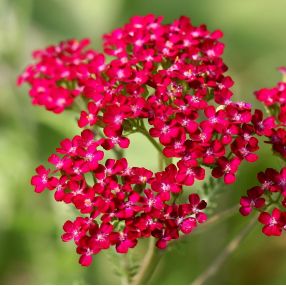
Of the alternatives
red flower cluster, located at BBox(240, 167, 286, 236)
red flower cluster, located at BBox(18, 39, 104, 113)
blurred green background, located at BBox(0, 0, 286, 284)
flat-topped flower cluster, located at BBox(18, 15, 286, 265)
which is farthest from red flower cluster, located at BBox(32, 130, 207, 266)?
blurred green background, located at BBox(0, 0, 286, 284)

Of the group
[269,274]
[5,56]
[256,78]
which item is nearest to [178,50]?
[5,56]

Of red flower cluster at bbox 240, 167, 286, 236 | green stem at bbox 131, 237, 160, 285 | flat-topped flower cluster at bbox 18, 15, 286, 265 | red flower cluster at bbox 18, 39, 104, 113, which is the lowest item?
green stem at bbox 131, 237, 160, 285

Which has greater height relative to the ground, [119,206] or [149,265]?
[119,206]

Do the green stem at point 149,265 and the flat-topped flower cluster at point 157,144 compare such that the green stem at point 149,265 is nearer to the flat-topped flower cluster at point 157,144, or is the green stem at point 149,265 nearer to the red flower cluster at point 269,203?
the flat-topped flower cluster at point 157,144

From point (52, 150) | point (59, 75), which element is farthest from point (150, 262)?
point (52, 150)

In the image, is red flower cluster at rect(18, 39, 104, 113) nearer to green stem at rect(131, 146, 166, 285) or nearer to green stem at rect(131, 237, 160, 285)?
green stem at rect(131, 146, 166, 285)

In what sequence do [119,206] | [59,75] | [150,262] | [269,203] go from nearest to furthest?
[119,206], [269,203], [150,262], [59,75]

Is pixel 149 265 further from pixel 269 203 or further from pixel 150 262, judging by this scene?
pixel 269 203
